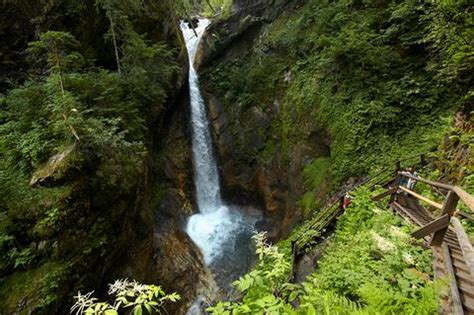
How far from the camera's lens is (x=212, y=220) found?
15648 millimetres

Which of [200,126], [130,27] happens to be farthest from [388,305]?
[200,126]

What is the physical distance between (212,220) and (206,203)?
1.46 m

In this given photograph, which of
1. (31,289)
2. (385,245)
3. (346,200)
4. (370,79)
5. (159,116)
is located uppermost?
(370,79)

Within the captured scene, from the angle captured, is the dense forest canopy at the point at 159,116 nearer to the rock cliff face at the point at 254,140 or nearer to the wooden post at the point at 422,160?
the rock cliff face at the point at 254,140

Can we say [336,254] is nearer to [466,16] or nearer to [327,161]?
[466,16]

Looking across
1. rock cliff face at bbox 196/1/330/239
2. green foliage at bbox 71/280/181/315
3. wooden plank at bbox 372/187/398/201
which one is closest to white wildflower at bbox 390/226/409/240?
wooden plank at bbox 372/187/398/201

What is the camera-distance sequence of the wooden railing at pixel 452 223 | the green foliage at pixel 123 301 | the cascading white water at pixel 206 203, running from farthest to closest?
1. the cascading white water at pixel 206 203
2. the wooden railing at pixel 452 223
3. the green foliage at pixel 123 301

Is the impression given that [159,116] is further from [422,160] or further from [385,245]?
[385,245]

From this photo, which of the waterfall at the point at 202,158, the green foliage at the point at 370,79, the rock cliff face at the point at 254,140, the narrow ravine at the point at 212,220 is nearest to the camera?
the green foliage at the point at 370,79

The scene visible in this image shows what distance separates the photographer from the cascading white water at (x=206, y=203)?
45.4 feet

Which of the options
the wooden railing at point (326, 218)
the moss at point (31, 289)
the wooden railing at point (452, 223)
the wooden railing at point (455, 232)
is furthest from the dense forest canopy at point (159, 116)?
the wooden railing at point (326, 218)

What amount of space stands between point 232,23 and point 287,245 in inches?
663

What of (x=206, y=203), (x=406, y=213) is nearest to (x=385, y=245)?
Answer: (x=406, y=213)

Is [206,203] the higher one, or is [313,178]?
[313,178]
